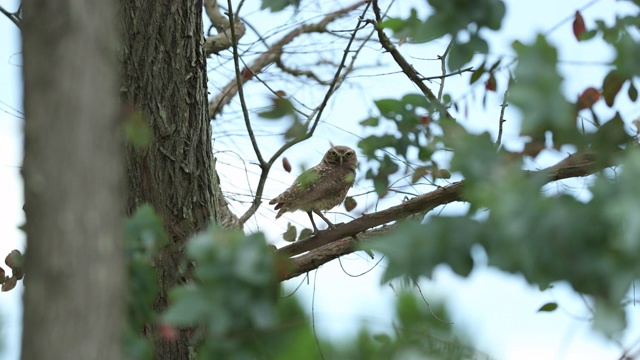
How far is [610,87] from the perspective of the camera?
2055mm

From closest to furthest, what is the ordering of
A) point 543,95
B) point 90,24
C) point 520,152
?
point 543,95 < point 90,24 < point 520,152

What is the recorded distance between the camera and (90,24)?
1562 mm

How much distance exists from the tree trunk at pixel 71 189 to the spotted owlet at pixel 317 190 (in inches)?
104

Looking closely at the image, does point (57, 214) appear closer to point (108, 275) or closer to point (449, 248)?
point (108, 275)

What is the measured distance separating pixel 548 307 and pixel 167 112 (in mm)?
2174

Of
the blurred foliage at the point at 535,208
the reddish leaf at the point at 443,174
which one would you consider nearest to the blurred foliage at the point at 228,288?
the blurred foliage at the point at 535,208

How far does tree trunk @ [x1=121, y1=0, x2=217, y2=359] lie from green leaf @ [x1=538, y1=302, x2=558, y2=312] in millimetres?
1905

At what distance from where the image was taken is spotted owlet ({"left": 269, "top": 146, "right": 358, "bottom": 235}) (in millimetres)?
4566

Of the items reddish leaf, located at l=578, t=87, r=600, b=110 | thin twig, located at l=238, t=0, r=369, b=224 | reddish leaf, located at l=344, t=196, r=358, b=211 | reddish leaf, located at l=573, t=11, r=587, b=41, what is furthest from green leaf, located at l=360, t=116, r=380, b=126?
reddish leaf, located at l=344, t=196, r=358, b=211

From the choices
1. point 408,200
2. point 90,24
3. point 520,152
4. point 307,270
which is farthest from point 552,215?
point 307,270

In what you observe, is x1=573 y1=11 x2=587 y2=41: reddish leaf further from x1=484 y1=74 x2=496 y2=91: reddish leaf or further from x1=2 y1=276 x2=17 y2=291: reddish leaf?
x1=2 y1=276 x2=17 y2=291: reddish leaf

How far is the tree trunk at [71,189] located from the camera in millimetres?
1461

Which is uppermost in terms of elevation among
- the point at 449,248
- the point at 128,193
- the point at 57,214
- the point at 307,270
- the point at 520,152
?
the point at 128,193

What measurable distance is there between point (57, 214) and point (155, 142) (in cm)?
241
